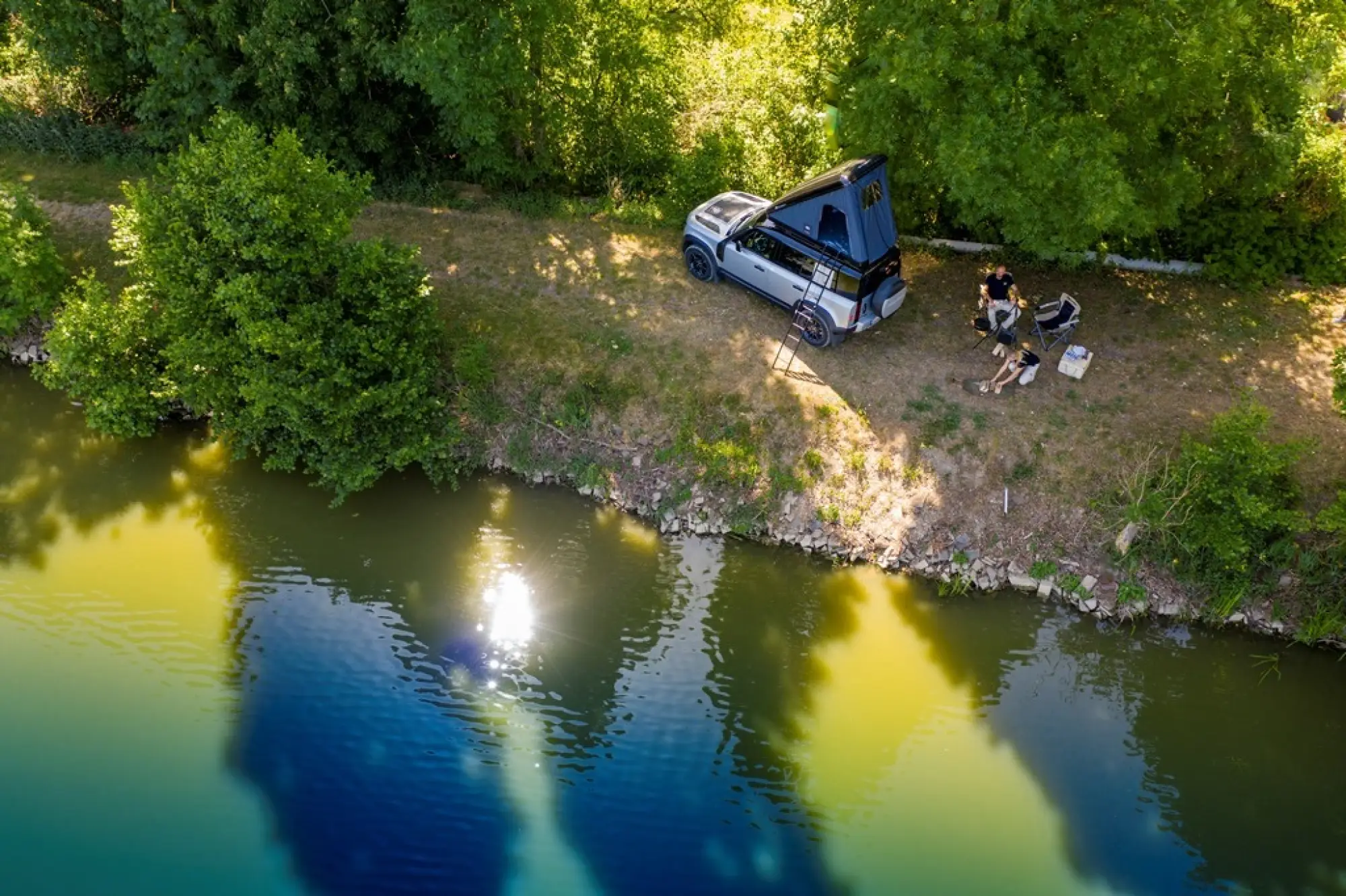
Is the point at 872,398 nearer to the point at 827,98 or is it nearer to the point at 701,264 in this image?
the point at 701,264

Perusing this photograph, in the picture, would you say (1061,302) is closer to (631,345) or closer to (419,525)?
(631,345)

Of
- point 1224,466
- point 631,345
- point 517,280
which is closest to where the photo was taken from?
point 1224,466

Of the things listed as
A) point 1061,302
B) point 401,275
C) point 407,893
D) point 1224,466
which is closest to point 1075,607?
point 1224,466

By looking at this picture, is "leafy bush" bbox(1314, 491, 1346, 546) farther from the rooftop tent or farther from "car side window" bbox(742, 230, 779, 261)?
"car side window" bbox(742, 230, 779, 261)

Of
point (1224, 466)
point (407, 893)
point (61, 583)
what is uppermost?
point (1224, 466)

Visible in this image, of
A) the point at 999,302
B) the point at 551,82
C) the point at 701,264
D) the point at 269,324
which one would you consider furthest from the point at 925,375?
the point at 269,324

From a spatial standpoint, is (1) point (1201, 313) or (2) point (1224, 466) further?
(1) point (1201, 313)
